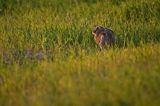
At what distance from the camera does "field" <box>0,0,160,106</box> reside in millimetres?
5570

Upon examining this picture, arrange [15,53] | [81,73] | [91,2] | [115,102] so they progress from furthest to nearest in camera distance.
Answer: [91,2]
[15,53]
[81,73]
[115,102]

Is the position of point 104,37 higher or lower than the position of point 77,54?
higher

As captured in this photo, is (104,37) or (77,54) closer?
(77,54)

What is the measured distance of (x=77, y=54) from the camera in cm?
777

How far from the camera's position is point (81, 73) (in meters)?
6.38

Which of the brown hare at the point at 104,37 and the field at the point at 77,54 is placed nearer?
the field at the point at 77,54

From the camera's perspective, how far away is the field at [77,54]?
5570mm

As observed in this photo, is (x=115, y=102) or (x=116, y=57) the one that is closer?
(x=115, y=102)

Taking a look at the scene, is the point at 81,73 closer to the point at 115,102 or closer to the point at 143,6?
the point at 115,102

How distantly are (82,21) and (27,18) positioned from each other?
152cm

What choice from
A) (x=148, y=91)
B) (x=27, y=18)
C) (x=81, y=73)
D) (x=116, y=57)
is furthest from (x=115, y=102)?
(x=27, y=18)

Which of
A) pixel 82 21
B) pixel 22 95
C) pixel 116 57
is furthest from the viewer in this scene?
pixel 82 21

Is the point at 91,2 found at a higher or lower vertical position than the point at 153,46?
higher

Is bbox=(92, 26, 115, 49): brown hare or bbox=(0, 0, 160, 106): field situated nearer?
bbox=(0, 0, 160, 106): field
